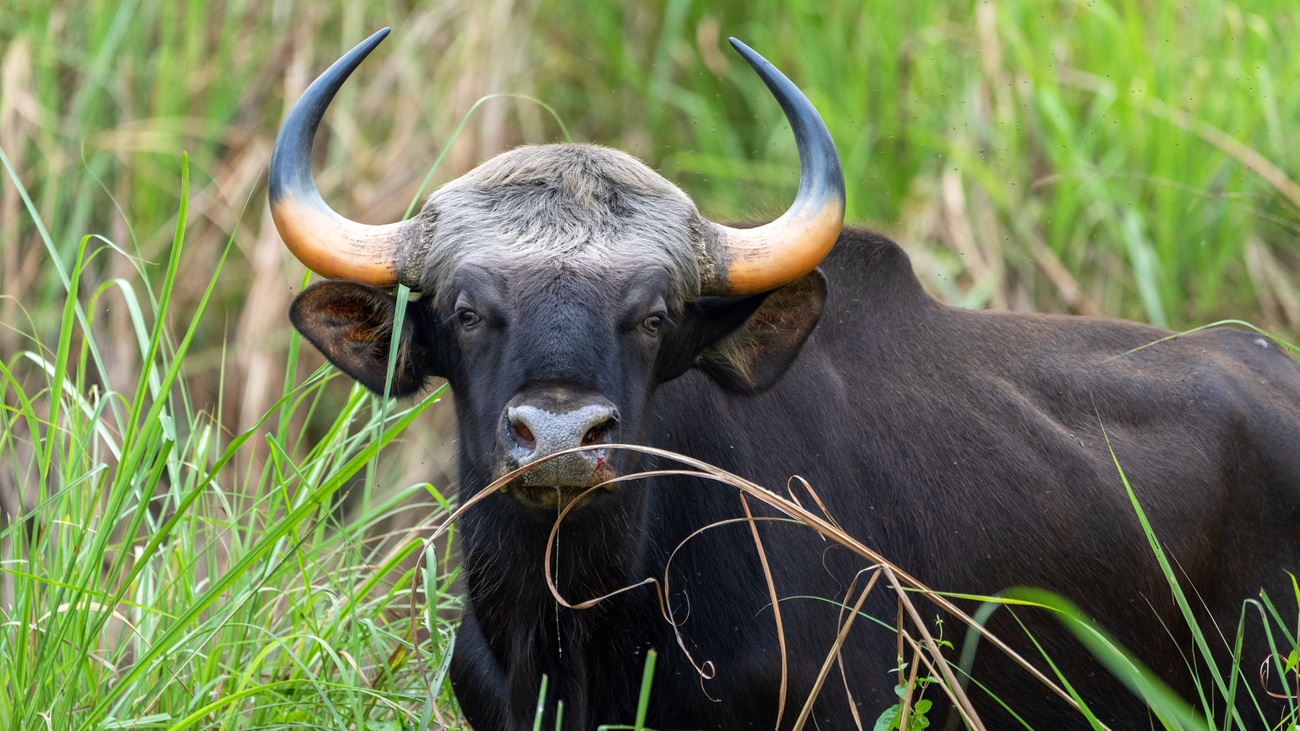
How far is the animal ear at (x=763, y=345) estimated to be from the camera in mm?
3334

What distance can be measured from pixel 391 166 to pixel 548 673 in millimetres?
5076

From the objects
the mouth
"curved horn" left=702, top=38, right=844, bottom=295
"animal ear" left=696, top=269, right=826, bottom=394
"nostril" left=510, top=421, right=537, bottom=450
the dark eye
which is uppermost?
"curved horn" left=702, top=38, right=844, bottom=295

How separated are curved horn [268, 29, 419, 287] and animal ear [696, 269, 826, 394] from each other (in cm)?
88

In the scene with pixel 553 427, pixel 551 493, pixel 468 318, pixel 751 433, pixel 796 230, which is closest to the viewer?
pixel 553 427

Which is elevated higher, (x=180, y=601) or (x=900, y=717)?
(x=900, y=717)

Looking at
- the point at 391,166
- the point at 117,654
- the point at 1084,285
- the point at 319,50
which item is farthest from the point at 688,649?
the point at 319,50

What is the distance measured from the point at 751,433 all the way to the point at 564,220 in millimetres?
903

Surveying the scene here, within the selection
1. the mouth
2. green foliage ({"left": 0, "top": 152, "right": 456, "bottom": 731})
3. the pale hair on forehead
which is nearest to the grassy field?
green foliage ({"left": 0, "top": 152, "right": 456, "bottom": 731})

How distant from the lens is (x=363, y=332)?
3271mm

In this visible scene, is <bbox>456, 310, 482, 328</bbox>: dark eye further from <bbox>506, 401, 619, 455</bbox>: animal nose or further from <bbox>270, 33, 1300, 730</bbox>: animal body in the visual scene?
<bbox>506, 401, 619, 455</bbox>: animal nose

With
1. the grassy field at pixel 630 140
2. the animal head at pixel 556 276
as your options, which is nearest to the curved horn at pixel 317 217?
the animal head at pixel 556 276

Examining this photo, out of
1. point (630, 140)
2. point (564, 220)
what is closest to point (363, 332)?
Result: point (564, 220)

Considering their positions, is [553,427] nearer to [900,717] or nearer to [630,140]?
[900,717]

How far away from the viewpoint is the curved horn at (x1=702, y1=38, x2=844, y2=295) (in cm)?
319
